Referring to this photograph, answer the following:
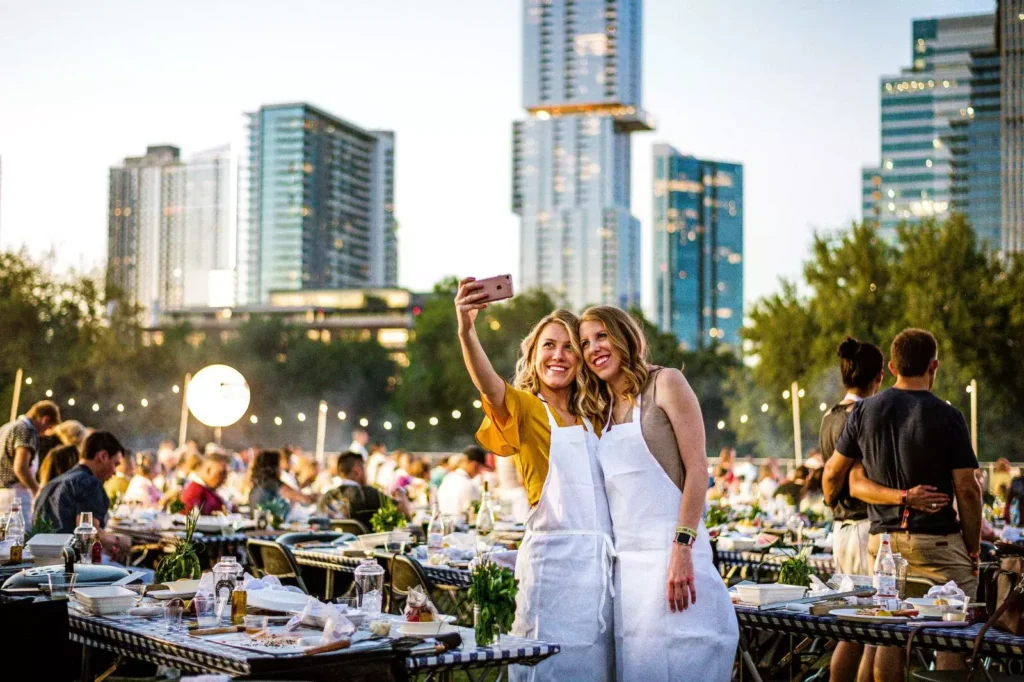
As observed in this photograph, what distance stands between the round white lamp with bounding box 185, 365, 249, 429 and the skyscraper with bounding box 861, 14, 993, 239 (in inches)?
6130

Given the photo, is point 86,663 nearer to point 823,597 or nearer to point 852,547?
point 823,597

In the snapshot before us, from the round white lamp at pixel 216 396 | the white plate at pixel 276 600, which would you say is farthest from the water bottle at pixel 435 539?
the round white lamp at pixel 216 396

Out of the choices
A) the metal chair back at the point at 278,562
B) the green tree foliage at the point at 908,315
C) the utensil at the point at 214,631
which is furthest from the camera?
the green tree foliage at the point at 908,315

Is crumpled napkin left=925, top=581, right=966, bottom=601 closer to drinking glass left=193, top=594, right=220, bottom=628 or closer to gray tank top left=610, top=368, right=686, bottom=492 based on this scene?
gray tank top left=610, top=368, right=686, bottom=492

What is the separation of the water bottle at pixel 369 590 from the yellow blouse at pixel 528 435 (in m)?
0.62

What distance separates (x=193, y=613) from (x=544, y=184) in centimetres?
17360

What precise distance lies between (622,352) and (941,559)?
6.57 feet

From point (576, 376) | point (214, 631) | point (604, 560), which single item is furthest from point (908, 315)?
point (214, 631)

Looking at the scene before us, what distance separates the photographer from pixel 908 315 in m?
42.6

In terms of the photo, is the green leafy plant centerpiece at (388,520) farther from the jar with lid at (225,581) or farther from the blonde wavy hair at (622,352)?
the blonde wavy hair at (622,352)

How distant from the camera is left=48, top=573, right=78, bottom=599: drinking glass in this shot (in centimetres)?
525

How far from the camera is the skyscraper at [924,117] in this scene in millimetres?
166625

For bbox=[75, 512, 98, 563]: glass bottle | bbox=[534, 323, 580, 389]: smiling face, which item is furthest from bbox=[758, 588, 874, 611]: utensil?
bbox=[75, 512, 98, 563]: glass bottle

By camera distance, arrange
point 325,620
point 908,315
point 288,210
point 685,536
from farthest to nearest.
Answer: point 288,210, point 908,315, point 685,536, point 325,620
